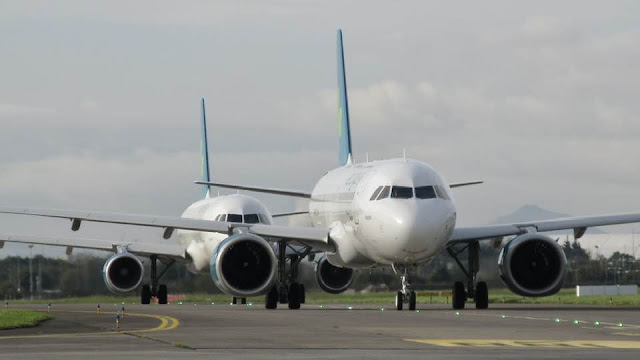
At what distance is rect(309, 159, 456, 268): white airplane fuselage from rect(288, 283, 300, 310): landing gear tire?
76.4 inches

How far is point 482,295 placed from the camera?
40.6 meters

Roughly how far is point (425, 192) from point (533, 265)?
5128 mm

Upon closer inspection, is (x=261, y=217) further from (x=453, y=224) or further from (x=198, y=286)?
(x=453, y=224)

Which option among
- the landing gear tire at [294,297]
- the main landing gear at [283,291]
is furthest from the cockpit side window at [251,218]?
the landing gear tire at [294,297]

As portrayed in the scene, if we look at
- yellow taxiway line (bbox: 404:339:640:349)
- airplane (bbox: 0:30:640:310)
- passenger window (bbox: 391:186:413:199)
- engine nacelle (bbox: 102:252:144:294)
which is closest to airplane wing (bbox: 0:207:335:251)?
airplane (bbox: 0:30:640:310)

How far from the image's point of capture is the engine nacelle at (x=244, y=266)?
39500 mm

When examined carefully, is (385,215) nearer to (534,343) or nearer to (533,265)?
(533,265)

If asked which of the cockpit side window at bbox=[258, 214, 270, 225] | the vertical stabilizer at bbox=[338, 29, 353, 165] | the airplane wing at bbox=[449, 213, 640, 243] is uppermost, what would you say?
the vertical stabilizer at bbox=[338, 29, 353, 165]

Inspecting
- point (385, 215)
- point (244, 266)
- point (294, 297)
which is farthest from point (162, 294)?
point (385, 215)

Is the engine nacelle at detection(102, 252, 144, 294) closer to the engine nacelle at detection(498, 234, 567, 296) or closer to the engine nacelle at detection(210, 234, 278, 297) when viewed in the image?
the engine nacelle at detection(210, 234, 278, 297)

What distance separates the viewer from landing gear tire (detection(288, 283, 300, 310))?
43.0m

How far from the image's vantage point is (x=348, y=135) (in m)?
52.0

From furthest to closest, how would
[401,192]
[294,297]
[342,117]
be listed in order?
[342,117], [294,297], [401,192]

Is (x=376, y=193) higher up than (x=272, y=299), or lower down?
higher up
